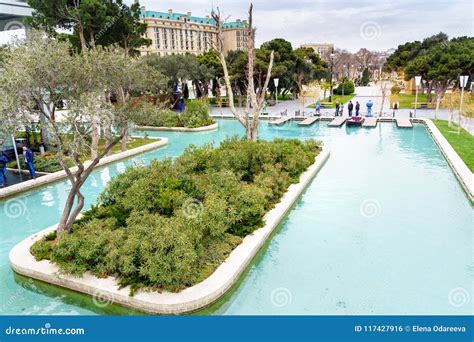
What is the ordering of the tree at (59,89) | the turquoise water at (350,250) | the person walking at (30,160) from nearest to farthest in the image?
the turquoise water at (350,250), the tree at (59,89), the person walking at (30,160)

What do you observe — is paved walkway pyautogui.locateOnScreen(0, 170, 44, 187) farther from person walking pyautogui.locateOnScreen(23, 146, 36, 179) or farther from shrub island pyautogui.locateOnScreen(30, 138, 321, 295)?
shrub island pyautogui.locateOnScreen(30, 138, 321, 295)

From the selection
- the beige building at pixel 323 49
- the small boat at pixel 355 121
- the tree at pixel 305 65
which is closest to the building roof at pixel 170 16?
the beige building at pixel 323 49

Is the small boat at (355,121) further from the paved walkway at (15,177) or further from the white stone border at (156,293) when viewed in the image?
the paved walkway at (15,177)

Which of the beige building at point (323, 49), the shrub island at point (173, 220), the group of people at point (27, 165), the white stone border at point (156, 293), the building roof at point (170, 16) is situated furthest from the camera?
the beige building at point (323, 49)

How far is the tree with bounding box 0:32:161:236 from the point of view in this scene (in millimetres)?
7883

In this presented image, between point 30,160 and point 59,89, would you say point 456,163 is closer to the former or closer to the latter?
point 59,89

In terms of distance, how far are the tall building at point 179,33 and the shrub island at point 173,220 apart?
245 feet

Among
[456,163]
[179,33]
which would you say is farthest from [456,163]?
[179,33]

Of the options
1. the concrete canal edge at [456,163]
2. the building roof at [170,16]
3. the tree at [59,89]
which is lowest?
the concrete canal edge at [456,163]

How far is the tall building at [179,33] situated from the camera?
85.4 meters

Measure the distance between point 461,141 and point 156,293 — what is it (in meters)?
16.9

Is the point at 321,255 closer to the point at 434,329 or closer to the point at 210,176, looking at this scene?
the point at 434,329

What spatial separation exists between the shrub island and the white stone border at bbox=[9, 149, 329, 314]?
154mm

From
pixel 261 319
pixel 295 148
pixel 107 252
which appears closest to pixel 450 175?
pixel 295 148
